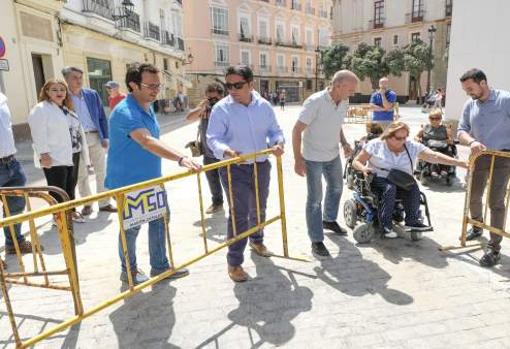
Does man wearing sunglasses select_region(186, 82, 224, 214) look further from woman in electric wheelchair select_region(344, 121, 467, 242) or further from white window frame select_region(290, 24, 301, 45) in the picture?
white window frame select_region(290, 24, 301, 45)

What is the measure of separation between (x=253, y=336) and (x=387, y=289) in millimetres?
1322

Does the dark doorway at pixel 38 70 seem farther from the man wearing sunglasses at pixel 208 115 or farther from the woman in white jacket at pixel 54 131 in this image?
the man wearing sunglasses at pixel 208 115

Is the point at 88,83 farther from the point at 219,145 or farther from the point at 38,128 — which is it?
the point at 219,145

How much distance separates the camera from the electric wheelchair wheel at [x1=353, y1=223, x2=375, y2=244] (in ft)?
14.4

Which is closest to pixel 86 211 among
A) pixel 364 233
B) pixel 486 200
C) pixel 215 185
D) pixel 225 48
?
pixel 215 185

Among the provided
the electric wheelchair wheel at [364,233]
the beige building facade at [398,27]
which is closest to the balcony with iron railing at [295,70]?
the beige building facade at [398,27]

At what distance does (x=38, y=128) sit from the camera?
460cm

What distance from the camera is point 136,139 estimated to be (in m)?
3.05

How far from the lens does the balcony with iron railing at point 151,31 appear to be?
2536cm

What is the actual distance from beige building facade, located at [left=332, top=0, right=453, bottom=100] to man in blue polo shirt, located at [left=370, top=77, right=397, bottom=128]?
33430 mm

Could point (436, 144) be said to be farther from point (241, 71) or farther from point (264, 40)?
point (264, 40)

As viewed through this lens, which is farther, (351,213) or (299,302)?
(351,213)

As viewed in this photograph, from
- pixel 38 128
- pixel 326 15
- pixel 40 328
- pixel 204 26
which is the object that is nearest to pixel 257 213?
pixel 40 328

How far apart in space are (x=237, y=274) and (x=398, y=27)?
45.0m
